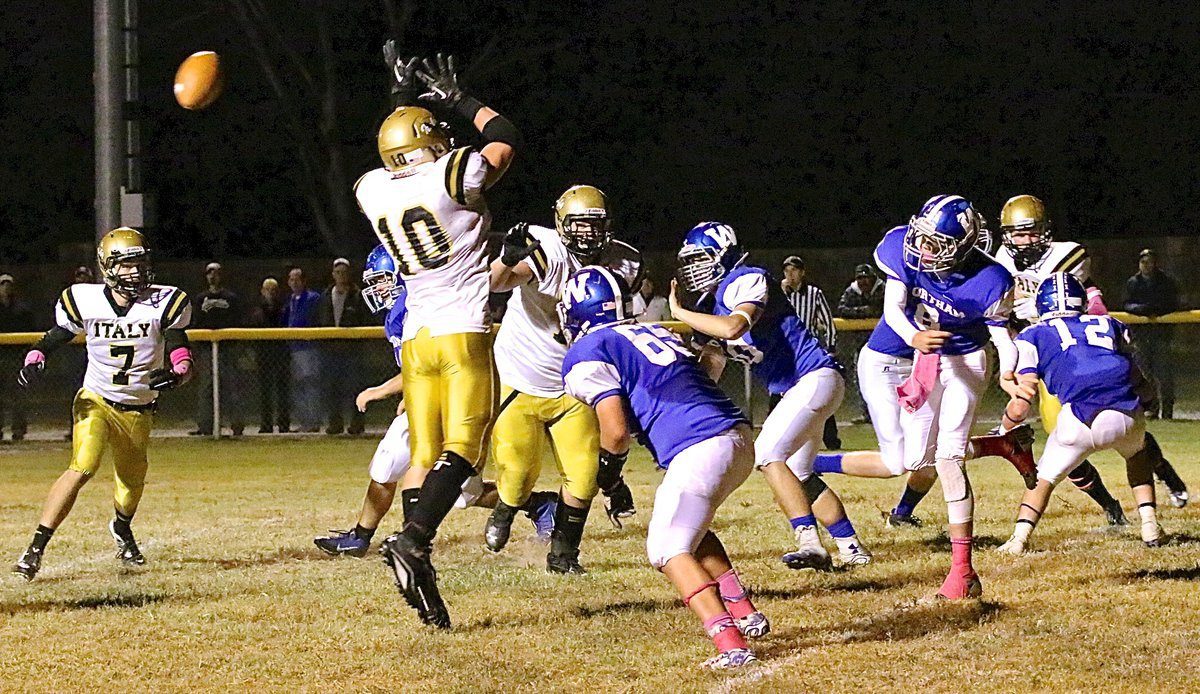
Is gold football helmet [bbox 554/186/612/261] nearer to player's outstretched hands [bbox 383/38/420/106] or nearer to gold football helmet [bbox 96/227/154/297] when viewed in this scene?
player's outstretched hands [bbox 383/38/420/106]

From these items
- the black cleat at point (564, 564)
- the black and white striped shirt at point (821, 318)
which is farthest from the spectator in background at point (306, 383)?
the black cleat at point (564, 564)

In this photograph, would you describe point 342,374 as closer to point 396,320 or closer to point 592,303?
point 396,320

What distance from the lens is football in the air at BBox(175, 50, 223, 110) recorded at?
9648mm

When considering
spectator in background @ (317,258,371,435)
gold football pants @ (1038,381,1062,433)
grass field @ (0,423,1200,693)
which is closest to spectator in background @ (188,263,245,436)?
spectator in background @ (317,258,371,435)

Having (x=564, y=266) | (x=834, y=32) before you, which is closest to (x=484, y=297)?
(x=564, y=266)

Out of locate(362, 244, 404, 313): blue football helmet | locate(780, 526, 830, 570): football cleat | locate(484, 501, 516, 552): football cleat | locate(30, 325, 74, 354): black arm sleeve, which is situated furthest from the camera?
locate(362, 244, 404, 313): blue football helmet

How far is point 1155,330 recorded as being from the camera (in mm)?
14602

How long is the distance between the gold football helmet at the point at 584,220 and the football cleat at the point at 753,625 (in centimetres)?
190

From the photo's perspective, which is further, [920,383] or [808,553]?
[808,553]

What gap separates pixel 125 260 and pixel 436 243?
2.12 meters

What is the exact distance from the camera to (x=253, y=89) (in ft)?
87.2

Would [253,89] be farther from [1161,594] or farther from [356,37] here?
[1161,594]

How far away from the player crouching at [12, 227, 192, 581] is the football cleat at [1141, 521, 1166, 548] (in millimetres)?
4621

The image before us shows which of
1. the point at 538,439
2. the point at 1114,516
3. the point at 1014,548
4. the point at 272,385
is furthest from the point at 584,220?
the point at 272,385
